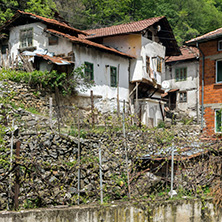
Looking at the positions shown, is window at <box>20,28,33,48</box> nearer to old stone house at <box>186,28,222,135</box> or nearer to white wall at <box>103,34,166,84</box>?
white wall at <box>103,34,166,84</box>

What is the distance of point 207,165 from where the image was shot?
9.27 meters

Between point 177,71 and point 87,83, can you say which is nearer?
point 87,83

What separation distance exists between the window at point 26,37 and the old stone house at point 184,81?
47.5ft

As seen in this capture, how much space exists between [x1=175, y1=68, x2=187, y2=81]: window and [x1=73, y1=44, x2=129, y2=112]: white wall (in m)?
10.8

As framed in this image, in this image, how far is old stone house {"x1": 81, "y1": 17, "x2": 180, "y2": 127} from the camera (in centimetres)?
2589

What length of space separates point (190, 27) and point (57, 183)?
3875 centimetres

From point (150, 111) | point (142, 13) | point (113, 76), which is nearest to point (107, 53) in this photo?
point (113, 76)

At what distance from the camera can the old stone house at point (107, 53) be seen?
21.7 m

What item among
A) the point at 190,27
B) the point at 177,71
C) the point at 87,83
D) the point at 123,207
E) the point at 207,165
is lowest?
the point at 123,207

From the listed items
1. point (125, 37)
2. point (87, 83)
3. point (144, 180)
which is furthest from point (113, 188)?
point (125, 37)

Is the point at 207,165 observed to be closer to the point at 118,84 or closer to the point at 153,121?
the point at 118,84

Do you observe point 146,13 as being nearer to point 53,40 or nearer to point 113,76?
point 113,76

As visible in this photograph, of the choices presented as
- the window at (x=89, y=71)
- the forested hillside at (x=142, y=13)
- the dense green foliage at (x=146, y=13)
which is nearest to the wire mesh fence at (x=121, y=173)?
the window at (x=89, y=71)

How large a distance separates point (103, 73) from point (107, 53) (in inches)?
58.5
